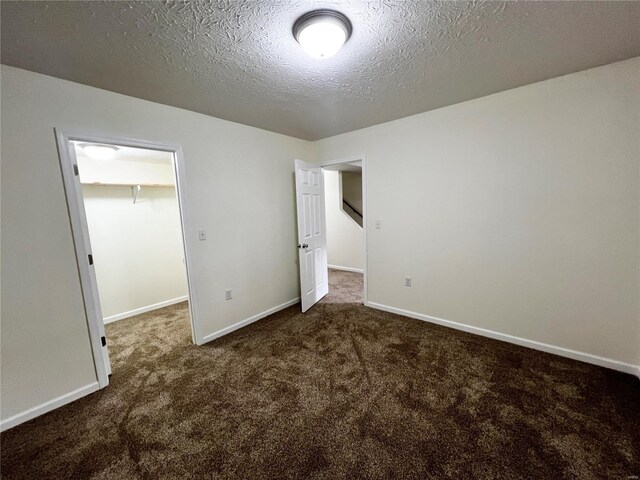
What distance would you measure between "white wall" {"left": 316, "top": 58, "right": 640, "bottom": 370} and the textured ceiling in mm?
299

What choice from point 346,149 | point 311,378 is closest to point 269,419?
point 311,378

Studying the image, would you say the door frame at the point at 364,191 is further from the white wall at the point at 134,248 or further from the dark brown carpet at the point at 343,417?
the white wall at the point at 134,248

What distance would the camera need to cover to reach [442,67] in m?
1.80

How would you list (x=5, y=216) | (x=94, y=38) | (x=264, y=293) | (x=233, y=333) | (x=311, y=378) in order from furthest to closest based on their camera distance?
(x=264, y=293) → (x=233, y=333) → (x=311, y=378) → (x=5, y=216) → (x=94, y=38)

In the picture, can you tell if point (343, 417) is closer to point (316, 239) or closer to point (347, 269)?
point (316, 239)

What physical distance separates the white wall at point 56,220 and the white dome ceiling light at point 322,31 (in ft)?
5.23

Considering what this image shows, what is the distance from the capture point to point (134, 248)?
345cm

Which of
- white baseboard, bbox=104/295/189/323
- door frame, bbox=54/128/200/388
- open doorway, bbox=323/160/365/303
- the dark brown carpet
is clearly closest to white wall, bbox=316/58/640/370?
the dark brown carpet

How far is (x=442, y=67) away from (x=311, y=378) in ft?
8.48

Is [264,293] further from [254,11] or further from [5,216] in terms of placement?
[254,11]

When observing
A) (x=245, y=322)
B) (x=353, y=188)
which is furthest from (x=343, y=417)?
(x=353, y=188)

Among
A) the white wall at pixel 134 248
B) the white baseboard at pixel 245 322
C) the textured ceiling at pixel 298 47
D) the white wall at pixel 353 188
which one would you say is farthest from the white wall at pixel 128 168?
the white wall at pixel 353 188

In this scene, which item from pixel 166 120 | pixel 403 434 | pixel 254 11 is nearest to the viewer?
pixel 254 11

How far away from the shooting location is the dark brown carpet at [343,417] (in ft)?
4.38
